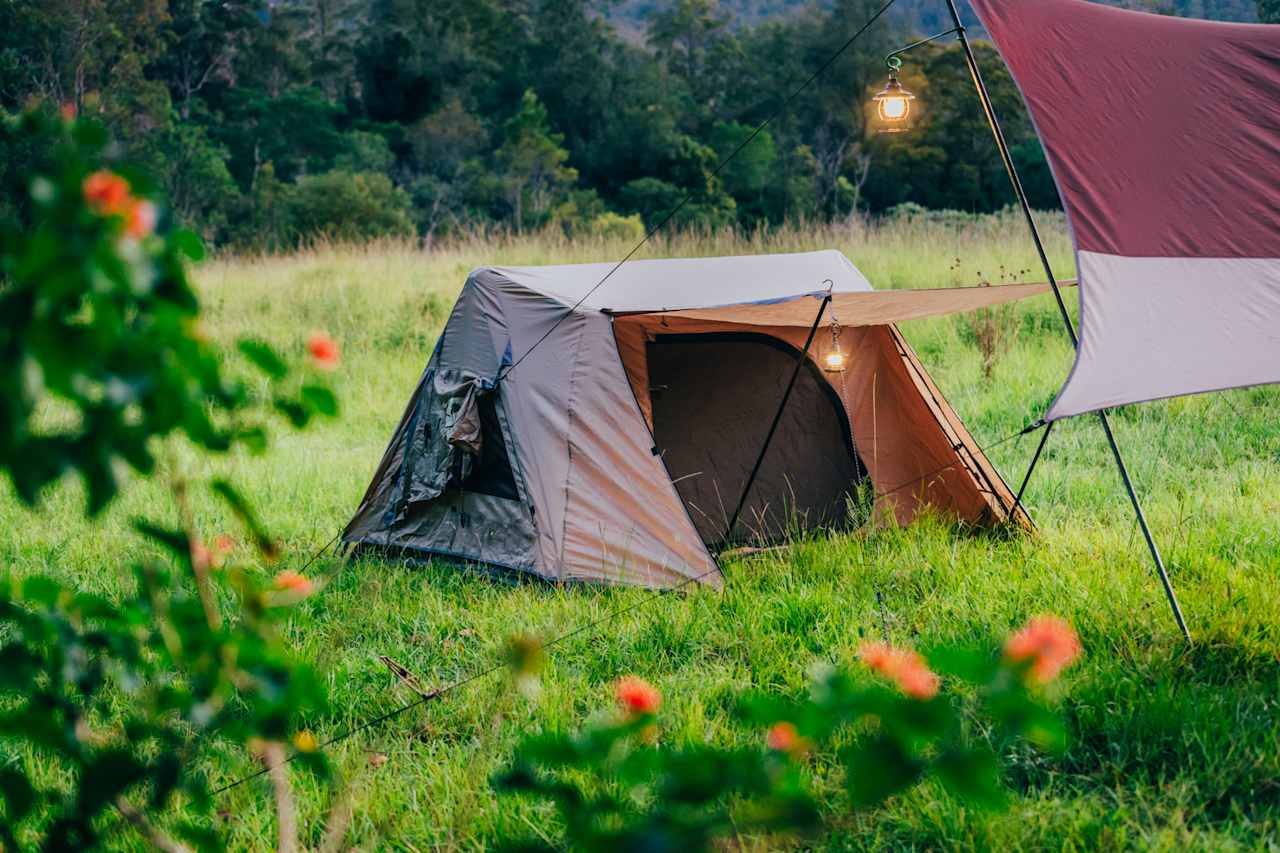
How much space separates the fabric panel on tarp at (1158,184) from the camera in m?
2.66

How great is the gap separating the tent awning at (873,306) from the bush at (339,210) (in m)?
16.3

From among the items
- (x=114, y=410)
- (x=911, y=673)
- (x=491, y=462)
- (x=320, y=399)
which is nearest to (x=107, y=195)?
(x=114, y=410)

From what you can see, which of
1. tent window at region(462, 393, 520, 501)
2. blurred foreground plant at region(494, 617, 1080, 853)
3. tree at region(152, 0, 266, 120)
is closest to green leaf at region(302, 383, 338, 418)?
blurred foreground plant at region(494, 617, 1080, 853)

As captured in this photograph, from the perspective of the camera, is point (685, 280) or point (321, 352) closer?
point (321, 352)

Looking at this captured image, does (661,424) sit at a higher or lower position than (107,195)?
lower

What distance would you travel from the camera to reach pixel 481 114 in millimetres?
28703

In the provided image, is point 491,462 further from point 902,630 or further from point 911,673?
point 911,673

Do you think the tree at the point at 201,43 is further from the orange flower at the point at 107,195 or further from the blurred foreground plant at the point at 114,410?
the orange flower at the point at 107,195

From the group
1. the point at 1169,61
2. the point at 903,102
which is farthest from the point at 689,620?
the point at 1169,61

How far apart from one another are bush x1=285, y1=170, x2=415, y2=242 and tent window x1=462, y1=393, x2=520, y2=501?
51.8 ft

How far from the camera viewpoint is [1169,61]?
3268 mm

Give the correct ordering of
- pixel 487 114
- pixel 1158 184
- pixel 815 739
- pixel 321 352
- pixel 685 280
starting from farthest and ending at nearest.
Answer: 1. pixel 487 114
2. pixel 685 280
3. pixel 1158 184
4. pixel 321 352
5. pixel 815 739

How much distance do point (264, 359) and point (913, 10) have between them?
47.4 m

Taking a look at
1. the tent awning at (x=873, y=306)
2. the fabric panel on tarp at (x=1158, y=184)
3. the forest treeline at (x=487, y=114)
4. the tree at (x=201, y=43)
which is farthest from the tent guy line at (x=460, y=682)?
the tree at (x=201, y=43)
